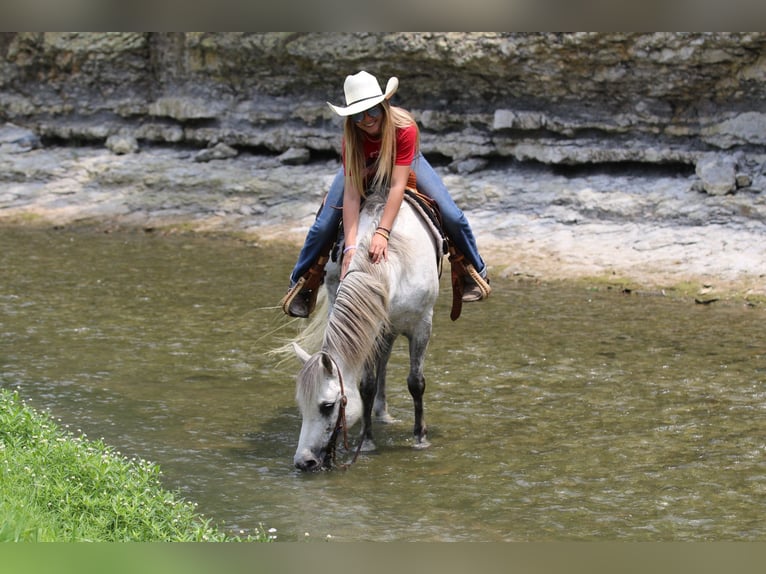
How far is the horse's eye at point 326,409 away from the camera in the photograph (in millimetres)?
5789

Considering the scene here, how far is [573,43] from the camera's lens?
13117mm

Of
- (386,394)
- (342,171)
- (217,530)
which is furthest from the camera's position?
(386,394)

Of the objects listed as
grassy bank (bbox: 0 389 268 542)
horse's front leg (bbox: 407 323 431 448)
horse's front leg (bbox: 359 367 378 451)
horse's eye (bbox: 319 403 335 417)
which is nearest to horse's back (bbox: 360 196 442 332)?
horse's front leg (bbox: 407 323 431 448)

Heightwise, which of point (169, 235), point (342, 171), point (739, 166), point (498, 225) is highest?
point (342, 171)

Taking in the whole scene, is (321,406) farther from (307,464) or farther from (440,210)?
(440,210)

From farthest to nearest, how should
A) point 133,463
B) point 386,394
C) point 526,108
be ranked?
point 526,108 < point 386,394 < point 133,463

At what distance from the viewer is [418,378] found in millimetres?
6734

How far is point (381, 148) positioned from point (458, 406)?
2.26 m

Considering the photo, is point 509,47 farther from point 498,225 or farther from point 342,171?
point 342,171

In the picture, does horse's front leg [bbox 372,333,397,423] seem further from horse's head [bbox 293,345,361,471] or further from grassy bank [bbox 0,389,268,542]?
grassy bank [bbox 0,389,268,542]

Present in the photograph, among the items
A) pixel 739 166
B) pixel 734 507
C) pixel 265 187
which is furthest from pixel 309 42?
pixel 734 507

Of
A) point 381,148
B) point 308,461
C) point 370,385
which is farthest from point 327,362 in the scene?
point 381,148
